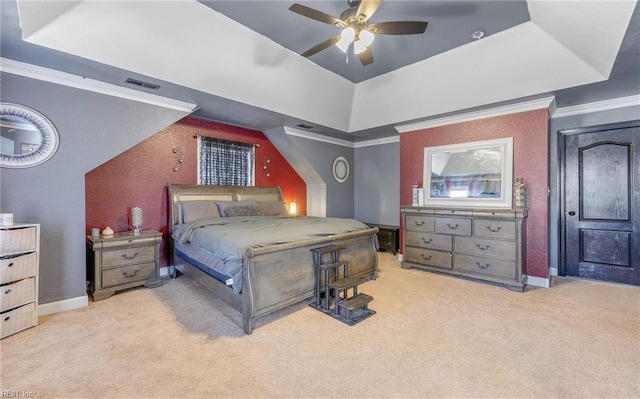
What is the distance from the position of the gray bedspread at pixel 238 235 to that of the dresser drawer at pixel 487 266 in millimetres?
1549

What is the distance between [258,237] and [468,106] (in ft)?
11.4

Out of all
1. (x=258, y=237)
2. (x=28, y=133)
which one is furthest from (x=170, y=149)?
(x=258, y=237)

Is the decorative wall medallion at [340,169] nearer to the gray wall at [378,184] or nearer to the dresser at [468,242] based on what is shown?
the gray wall at [378,184]

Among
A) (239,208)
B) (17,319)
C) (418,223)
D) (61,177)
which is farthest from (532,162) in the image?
(17,319)

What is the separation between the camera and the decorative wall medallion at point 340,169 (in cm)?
636

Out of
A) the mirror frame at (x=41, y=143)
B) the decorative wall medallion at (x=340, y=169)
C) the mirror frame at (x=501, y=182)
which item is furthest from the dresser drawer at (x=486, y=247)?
the mirror frame at (x=41, y=143)

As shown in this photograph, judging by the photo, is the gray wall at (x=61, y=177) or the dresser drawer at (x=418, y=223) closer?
the gray wall at (x=61, y=177)

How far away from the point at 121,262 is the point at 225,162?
2261 millimetres

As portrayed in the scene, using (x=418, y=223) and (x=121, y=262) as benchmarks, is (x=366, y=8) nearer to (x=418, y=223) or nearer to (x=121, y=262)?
(x=418, y=223)

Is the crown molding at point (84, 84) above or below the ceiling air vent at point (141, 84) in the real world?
below

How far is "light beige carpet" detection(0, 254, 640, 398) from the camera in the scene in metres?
1.80

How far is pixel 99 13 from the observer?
2.44 m

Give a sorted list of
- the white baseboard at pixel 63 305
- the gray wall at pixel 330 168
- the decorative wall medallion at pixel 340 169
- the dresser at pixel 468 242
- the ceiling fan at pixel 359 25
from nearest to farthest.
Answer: the ceiling fan at pixel 359 25, the white baseboard at pixel 63 305, the dresser at pixel 468 242, the gray wall at pixel 330 168, the decorative wall medallion at pixel 340 169

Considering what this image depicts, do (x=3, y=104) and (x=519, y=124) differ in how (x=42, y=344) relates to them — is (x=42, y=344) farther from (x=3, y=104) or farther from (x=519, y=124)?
(x=519, y=124)
